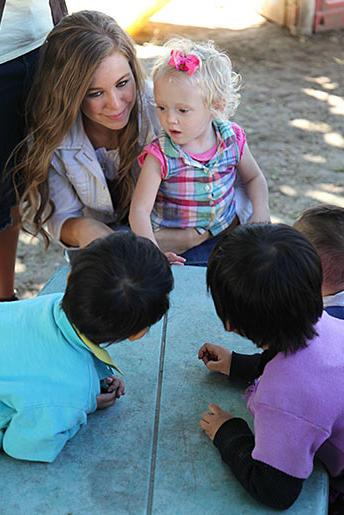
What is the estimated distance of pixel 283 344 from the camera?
163 centimetres

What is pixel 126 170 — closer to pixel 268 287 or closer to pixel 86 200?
pixel 86 200

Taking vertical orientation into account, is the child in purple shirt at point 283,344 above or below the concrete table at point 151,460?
above

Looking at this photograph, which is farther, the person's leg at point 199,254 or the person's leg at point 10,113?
the person's leg at point 199,254

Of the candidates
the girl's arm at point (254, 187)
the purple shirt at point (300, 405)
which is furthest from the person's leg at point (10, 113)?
the purple shirt at point (300, 405)

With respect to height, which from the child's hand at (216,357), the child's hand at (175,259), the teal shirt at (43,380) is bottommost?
the child's hand at (175,259)

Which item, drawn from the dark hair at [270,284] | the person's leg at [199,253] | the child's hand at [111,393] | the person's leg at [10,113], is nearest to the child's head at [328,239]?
the dark hair at [270,284]

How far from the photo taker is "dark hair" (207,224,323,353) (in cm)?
157

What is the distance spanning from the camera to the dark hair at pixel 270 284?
1573 millimetres

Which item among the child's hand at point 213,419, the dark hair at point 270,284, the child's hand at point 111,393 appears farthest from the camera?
the child's hand at point 111,393

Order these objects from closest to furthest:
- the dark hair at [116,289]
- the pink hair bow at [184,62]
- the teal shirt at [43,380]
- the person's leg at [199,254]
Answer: the dark hair at [116,289] < the teal shirt at [43,380] < the pink hair bow at [184,62] < the person's leg at [199,254]

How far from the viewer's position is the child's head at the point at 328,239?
199cm

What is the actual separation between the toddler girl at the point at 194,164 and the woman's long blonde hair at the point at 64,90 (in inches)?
5.0

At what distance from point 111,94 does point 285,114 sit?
3129mm

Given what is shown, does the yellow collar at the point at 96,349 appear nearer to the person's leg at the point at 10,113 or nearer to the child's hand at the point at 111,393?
the child's hand at the point at 111,393
